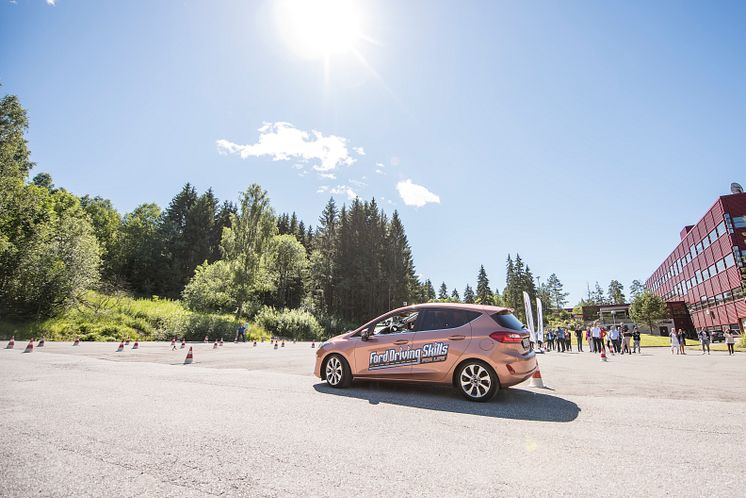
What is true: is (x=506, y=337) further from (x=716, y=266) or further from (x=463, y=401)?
(x=716, y=266)

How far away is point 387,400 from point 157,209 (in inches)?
2927

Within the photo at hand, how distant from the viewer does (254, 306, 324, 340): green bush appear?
3412 cm

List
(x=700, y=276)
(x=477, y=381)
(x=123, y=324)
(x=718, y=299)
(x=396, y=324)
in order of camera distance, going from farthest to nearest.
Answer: (x=700, y=276) < (x=718, y=299) < (x=123, y=324) < (x=396, y=324) < (x=477, y=381)

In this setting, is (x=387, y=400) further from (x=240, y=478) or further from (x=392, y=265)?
(x=392, y=265)

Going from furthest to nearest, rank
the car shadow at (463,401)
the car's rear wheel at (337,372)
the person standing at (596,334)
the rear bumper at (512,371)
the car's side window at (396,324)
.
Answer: the person standing at (596,334) → the car's rear wheel at (337,372) → the car's side window at (396,324) → the rear bumper at (512,371) → the car shadow at (463,401)

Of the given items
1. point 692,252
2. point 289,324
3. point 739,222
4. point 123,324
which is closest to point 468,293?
point 692,252

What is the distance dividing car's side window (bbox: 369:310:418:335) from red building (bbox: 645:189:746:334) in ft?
142

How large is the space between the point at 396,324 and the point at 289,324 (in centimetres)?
2965

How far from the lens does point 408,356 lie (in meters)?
6.59

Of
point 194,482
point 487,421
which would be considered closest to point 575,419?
point 487,421

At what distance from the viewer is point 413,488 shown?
2.73 m

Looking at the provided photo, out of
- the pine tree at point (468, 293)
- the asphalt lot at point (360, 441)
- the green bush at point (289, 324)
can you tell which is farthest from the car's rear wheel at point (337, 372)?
the pine tree at point (468, 293)

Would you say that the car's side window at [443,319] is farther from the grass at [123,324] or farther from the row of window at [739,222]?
the row of window at [739,222]

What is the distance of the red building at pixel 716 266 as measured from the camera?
43375 millimetres
